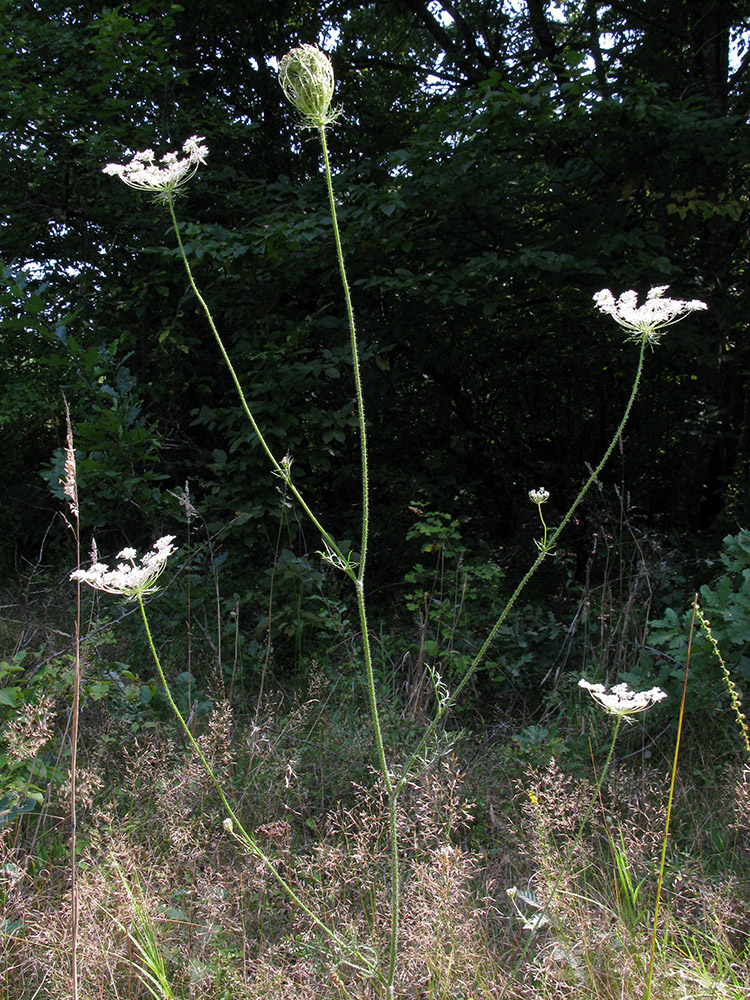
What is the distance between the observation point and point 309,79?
1331 millimetres

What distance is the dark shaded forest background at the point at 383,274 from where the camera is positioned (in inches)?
149

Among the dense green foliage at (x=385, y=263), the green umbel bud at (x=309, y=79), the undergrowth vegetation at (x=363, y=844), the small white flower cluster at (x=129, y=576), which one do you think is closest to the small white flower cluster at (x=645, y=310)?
the green umbel bud at (x=309, y=79)

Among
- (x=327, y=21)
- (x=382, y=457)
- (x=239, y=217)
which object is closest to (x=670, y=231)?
(x=382, y=457)

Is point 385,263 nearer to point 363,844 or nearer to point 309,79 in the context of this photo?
point 309,79

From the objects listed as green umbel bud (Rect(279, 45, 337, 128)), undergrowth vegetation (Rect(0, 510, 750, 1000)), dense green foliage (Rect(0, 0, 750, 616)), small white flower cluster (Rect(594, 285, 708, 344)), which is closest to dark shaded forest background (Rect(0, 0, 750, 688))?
dense green foliage (Rect(0, 0, 750, 616))

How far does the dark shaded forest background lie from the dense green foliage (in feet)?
0.08

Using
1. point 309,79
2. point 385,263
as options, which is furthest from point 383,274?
point 309,79

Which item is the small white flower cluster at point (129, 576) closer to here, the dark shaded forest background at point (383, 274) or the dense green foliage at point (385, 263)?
the dark shaded forest background at point (383, 274)

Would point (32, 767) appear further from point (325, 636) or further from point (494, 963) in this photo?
point (325, 636)

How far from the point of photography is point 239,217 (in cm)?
497

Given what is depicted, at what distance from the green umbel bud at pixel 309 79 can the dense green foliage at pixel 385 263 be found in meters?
2.33

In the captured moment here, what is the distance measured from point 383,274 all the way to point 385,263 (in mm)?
215

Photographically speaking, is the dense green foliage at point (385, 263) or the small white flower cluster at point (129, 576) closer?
the small white flower cluster at point (129, 576)

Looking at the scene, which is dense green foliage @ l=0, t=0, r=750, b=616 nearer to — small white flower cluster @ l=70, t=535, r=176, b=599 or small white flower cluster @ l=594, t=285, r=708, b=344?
small white flower cluster @ l=594, t=285, r=708, b=344
